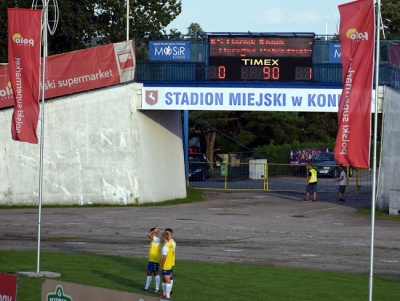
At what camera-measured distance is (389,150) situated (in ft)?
98.0

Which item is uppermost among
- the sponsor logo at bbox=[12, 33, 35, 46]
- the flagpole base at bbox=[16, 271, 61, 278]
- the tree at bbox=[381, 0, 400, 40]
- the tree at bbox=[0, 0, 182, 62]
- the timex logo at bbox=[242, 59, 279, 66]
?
the tree at bbox=[381, 0, 400, 40]

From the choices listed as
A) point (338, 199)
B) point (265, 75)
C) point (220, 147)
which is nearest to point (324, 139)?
point (220, 147)

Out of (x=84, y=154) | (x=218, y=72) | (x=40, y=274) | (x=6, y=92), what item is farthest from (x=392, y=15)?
(x=40, y=274)

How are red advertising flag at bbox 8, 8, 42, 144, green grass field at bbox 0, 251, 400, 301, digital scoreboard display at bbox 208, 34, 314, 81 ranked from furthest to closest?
digital scoreboard display at bbox 208, 34, 314, 81 → red advertising flag at bbox 8, 8, 42, 144 → green grass field at bbox 0, 251, 400, 301

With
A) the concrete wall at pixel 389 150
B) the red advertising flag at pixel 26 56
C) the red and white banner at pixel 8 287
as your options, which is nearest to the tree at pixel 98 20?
the concrete wall at pixel 389 150

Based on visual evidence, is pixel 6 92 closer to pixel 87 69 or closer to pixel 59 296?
pixel 87 69

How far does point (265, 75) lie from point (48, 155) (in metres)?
9.00

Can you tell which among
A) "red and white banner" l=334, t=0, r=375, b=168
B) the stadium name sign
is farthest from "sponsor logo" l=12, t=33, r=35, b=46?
the stadium name sign

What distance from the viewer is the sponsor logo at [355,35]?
1223cm

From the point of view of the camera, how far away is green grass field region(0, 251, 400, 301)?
1424 cm

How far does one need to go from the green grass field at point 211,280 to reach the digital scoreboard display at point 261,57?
44.3 ft

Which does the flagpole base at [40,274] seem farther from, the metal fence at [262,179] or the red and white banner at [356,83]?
the metal fence at [262,179]

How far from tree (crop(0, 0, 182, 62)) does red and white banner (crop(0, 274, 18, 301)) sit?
39026mm

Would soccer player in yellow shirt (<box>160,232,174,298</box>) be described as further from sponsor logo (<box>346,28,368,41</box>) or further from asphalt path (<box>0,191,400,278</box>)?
asphalt path (<box>0,191,400,278</box>)
